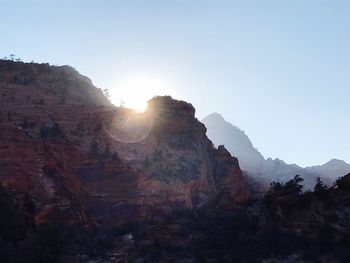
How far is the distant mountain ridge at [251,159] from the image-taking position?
142 m

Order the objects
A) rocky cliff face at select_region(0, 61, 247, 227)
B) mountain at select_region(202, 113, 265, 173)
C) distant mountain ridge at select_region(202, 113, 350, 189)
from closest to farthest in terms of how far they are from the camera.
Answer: rocky cliff face at select_region(0, 61, 247, 227)
distant mountain ridge at select_region(202, 113, 350, 189)
mountain at select_region(202, 113, 265, 173)

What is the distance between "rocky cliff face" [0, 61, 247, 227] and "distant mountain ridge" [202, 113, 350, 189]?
73190mm

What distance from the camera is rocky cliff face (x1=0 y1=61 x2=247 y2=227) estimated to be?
48719 mm

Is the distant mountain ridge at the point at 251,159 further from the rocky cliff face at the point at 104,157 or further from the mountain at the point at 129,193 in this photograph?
the rocky cliff face at the point at 104,157

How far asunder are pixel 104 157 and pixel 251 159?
112839 millimetres

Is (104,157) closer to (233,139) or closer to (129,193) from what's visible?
(129,193)

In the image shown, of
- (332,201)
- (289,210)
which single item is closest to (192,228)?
(289,210)

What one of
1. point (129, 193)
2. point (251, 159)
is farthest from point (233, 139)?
point (129, 193)

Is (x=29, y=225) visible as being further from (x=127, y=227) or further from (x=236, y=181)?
(x=236, y=181)

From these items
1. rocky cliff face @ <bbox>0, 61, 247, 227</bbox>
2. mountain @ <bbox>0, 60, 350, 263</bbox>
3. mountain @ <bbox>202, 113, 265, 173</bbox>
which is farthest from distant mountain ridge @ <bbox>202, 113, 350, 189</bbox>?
rocky cliff face @ <bbox>0, 61, 247, 227</bbox>

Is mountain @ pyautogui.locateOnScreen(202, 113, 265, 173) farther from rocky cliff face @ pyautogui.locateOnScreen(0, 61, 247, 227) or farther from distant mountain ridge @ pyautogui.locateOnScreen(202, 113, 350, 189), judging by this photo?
rocky cliff face @ pyautogui.locateOnScreen(0, 61, 247, 227)

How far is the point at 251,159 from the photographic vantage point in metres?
164

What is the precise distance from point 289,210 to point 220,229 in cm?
408

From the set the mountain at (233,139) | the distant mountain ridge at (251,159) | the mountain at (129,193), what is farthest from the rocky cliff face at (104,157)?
the mountain at (233,139)
